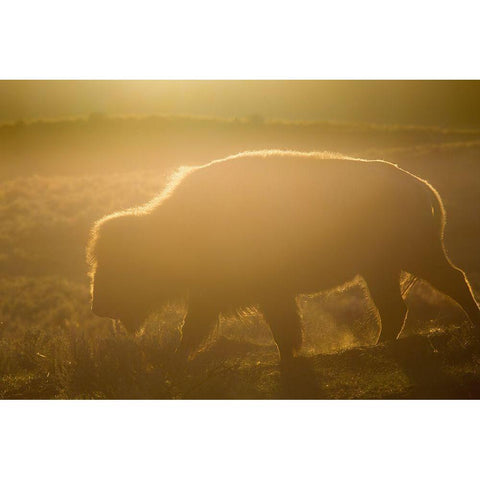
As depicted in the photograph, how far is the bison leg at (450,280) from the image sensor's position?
5.14m

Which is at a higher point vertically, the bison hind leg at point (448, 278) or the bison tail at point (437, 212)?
the bison tail at point (437, 212)

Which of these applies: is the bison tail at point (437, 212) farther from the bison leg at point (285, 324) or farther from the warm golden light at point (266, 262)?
the bison leg at point (285, 324)

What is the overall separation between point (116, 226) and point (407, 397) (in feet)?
8.14

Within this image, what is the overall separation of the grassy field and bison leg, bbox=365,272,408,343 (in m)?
0.14

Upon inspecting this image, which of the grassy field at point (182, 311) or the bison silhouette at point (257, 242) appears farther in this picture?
the bison silhouette at point (257, 242)

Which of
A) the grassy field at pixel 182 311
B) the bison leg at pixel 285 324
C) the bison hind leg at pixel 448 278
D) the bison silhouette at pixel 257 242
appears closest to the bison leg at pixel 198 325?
the bison silhouette at pixel 257 242

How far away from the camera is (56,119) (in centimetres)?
596

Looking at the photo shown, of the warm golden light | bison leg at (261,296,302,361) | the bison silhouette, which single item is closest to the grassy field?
the warm golden light

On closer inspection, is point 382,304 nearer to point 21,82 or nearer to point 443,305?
point 443,305

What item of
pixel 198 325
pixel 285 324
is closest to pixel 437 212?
pixel 285 324

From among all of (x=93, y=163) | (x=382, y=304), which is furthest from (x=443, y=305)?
(x=93, y=163)

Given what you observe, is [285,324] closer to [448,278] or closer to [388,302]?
[388,302]

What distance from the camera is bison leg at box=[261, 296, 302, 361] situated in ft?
15.2

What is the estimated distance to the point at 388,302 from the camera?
16.7 ft
